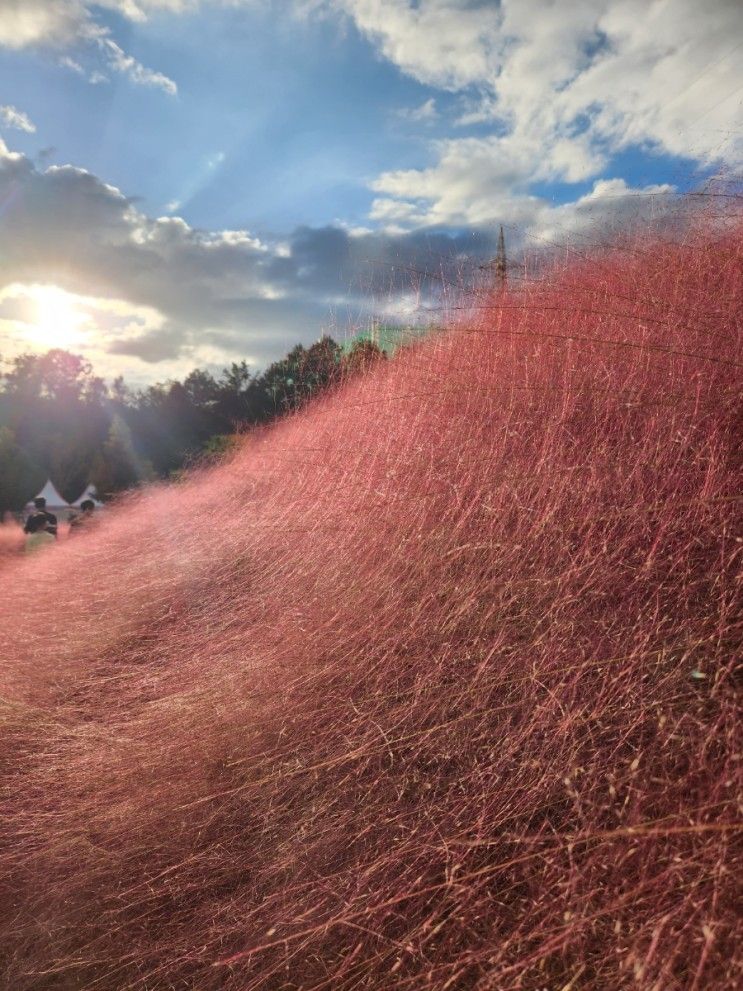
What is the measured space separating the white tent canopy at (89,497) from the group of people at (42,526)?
0.67 meters

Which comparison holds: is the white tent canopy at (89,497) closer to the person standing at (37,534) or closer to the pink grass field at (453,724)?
the person standing at (37,534)

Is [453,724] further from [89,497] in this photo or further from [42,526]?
[89,497]

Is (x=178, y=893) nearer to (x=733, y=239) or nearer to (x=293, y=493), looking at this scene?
(x=293, y=493)

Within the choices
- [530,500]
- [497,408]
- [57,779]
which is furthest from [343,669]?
[497,408]

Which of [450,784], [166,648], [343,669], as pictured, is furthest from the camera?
[166,648]

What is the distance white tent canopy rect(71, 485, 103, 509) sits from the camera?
34.4ft

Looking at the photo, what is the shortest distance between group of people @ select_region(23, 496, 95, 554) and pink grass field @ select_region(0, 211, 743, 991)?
437 centimetres

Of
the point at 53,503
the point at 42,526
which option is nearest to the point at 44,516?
the point at 42,526

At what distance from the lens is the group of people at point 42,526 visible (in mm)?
8234

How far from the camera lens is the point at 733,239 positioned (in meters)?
4.48

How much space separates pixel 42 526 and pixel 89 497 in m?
2.27

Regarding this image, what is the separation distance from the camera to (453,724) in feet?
7.43

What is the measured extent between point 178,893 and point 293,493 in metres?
3.70

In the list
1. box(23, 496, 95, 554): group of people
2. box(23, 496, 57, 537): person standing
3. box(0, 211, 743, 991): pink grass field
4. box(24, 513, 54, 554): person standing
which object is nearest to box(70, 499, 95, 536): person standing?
box(23, 496, 95, 554): group of people
